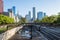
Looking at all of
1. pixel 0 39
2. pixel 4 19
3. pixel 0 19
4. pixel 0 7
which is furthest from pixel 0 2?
pixel 4 19

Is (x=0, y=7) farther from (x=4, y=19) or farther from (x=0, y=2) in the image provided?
(x=4, y=19)

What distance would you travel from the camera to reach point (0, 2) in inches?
1721

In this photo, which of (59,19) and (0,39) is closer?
(0,39)

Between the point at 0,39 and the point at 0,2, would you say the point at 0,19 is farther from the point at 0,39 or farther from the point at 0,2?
the point at 0,39

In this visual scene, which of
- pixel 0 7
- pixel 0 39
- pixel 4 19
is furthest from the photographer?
pixel 4 19

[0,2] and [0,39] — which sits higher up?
[0,2]

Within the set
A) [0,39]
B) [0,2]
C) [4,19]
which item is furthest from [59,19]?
[0,39]

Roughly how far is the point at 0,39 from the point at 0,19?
92392mm

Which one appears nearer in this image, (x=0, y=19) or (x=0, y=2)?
(x=0, y=2)

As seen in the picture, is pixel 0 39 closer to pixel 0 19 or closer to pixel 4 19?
pixel 0 19

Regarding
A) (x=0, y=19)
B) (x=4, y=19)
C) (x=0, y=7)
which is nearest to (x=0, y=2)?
(x=0, y=7)

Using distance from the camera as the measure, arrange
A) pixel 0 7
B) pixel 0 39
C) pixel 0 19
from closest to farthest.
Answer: pixel 0 39
pixel 0 7
pixel 0 19

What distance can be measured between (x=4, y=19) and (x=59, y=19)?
31.3 meters

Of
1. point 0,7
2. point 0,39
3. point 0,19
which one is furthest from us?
point 0,19
